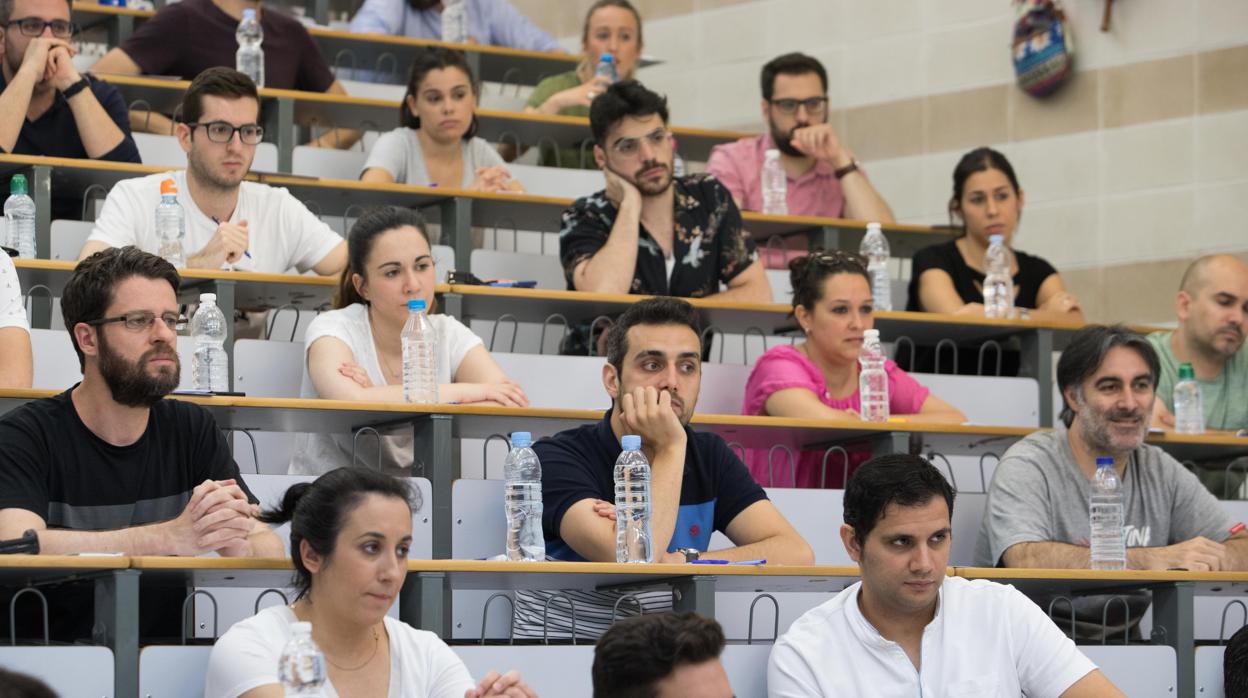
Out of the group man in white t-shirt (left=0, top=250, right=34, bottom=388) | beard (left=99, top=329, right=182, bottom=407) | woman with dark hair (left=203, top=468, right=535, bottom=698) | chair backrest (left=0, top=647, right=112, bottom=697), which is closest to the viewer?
chair backrest (left=0, top=647, right=112, bottom=697)

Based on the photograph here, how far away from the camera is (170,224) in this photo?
4.50 meters

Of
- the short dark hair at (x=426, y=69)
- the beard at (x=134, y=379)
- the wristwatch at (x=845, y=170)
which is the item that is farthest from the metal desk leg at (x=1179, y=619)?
the short dark hair at (x=426, y=69)

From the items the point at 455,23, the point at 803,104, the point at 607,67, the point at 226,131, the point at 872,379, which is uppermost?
the point at 455,23

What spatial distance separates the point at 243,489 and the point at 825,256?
6.32 ft

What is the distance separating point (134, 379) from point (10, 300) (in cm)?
70

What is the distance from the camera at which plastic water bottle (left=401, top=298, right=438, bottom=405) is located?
4.00 m

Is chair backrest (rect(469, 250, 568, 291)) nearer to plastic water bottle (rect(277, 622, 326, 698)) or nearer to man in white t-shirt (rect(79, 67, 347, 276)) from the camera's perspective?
man in white t-shirt (rect(79, 67, 347, 276))

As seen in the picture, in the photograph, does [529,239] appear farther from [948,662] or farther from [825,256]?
[948,662]

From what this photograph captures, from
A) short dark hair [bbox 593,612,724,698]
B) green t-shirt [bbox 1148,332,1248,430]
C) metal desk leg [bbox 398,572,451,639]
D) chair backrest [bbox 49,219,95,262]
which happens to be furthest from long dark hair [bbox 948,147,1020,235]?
short dark hair [bbox 593,612,724,698]

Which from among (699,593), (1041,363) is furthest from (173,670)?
(1041,363)

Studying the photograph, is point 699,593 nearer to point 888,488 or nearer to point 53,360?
point 888,488

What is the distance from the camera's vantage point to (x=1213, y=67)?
6.37m

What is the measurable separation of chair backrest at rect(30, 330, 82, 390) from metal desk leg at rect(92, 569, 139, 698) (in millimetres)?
1339

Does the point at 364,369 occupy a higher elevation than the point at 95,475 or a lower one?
higher
